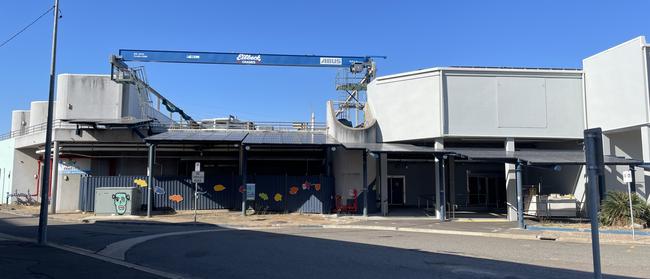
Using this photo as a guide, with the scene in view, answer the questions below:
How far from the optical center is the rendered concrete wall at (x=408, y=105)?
26.6m

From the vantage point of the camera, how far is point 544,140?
90.5 ft

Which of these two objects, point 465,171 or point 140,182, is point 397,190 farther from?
point 140,182

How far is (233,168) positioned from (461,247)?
23516 mm

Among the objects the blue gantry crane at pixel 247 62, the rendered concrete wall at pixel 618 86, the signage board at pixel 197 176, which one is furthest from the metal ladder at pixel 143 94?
the rendered concrete wall at pixel 618 86

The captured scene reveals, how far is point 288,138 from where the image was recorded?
96.6ft

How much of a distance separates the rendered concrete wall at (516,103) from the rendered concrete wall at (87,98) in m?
20.9

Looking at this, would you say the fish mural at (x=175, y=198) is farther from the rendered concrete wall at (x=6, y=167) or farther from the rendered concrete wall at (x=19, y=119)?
the rendered concrete wall at (x=19, y=119)

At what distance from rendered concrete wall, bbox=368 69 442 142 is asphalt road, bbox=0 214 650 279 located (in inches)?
341

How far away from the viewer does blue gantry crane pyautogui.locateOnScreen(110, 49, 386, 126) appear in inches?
1350

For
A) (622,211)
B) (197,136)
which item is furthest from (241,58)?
(622,211)

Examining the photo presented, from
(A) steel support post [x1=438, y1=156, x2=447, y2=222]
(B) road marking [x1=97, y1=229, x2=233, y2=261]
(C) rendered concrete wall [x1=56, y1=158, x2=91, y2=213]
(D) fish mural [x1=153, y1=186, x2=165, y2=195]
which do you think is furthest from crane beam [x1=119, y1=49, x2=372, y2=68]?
(B) road marking [x1=97, y1=229, x2=233, y2=261]

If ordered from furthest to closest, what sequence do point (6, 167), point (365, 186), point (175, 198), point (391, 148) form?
point (6, 167) → point (175, 198) → point (365, 186) → point (391, 148)

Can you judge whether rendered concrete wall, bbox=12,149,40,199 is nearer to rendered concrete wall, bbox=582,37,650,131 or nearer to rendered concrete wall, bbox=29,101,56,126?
rendered concrete wall, bbox=29,101,56,126

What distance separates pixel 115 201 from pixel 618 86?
84.4ft
